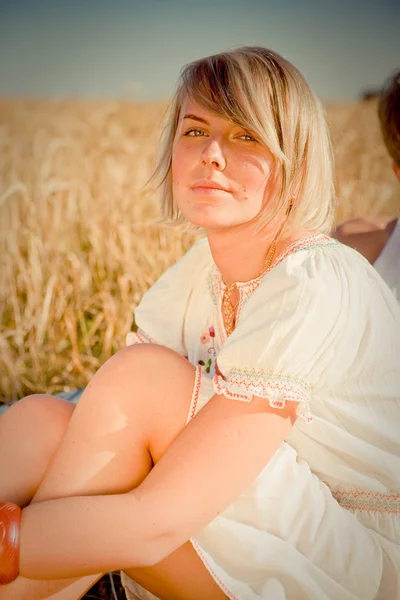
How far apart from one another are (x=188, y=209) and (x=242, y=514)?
0.52m

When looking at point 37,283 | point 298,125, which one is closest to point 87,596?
point 298,125

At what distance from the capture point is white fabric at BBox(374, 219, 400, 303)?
1.89 metres

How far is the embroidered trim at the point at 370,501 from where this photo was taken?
46.7 inches

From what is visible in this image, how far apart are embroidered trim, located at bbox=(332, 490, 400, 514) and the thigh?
1.03 ft

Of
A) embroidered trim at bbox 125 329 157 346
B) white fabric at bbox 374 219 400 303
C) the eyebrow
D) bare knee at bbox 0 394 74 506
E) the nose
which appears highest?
the eyebrow

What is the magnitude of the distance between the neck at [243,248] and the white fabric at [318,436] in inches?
3.4

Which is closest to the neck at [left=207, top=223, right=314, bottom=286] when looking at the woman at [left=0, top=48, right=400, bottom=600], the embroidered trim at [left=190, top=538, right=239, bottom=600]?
the woman at [left=0, top=48, right=400, bottom=600]

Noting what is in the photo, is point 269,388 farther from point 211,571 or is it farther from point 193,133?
point 193,133

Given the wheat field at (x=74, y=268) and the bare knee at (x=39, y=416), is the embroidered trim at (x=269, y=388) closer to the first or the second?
the bare knee at (x=39, y=416)

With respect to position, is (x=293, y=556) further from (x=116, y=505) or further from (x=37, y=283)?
(x=37, y=283)

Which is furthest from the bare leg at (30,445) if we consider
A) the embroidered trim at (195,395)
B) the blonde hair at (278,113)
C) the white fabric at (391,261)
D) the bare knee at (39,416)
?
the white fabric at (391,261)

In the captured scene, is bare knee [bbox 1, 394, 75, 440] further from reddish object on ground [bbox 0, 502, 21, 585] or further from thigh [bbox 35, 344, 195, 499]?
reddish object on ground [bbox 0, 502, 21, 585]

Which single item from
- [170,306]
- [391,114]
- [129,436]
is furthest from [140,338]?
[391,114]

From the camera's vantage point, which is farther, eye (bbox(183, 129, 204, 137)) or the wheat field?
the wheat field
